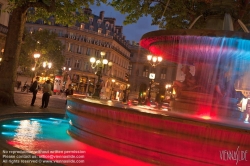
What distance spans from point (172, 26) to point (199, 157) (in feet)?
54.3

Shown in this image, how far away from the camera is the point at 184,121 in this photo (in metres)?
5.40

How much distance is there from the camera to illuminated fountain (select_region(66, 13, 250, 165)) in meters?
5.32

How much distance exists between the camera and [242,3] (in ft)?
46.4

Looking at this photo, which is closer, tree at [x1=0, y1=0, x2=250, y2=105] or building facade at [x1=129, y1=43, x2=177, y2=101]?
tree at [x1=0, y1=0, x2=250, y2=105]

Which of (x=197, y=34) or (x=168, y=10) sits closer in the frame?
(x=197, y=34)

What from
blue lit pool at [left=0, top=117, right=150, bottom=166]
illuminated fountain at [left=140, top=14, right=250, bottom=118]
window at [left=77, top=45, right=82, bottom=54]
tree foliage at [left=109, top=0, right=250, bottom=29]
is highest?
window at [left=77, top=45, right=82, bottom=54]

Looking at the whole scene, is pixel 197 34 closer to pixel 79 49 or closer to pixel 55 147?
pixel 55 147

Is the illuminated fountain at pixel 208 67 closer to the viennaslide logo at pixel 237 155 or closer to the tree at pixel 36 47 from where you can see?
the viennaslide logo at pixel 237 155

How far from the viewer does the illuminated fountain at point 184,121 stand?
210 inches

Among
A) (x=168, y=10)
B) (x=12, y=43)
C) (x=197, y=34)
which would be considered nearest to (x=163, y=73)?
(x=168, y=10)

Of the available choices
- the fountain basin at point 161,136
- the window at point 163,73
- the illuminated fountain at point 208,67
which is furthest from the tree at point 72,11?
the window at point 163,73

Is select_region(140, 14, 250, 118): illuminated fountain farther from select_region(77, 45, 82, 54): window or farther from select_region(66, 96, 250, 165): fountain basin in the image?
select_region(77, 45, 82, 54): window

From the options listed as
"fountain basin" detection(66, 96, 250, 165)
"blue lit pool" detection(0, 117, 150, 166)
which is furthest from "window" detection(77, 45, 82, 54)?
"fountain basin" detection(66, 96, 250, 165)

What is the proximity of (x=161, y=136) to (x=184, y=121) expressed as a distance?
56cm
